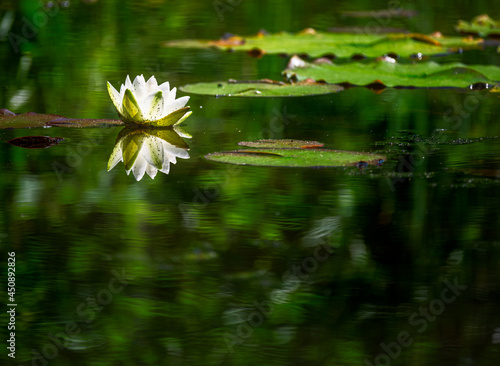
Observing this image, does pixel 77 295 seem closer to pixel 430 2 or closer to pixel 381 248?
pixel 381 248

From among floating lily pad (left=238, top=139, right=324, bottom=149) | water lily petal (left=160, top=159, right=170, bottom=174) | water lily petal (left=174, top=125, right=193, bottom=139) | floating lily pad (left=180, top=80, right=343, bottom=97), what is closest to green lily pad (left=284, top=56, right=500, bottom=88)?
floating lily pad (left=180, top=80, right=343, bottom=97)

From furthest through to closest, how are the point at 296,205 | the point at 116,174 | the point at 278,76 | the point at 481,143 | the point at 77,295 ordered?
the point at 278,76
the point at 481,143
the point at 116,174
the point at 296,205
the point at 77,295

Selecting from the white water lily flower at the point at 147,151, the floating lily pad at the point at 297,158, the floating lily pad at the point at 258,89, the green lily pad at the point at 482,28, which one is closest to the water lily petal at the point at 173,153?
the white water lily flower at the point at 147,151

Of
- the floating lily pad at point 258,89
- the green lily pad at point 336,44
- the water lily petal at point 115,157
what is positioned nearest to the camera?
the water lily petal at point 115,157

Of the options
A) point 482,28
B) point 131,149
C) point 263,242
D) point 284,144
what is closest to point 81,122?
point 131,149

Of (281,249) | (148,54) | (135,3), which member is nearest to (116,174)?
(281,249)

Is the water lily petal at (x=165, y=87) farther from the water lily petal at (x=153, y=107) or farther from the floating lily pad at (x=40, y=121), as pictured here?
the floating lily pad at (x=40, y=121)
